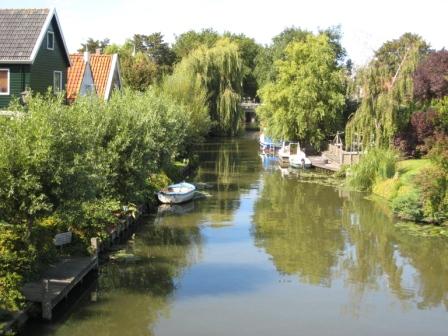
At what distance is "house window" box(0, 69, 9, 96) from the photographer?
3052 cm

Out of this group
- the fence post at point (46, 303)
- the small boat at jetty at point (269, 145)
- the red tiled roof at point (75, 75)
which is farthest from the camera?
the small boat at jetty at point (269, 145)

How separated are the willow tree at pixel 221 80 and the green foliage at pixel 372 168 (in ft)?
91.2

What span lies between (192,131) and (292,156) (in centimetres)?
907

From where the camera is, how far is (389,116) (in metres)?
37.3

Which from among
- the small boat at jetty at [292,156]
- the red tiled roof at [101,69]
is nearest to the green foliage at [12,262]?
the red tiled roof at [101,69]

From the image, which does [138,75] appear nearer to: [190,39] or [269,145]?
[269,145]

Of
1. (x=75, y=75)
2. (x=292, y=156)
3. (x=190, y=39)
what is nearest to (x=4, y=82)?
Answer: (x=75, y=75)

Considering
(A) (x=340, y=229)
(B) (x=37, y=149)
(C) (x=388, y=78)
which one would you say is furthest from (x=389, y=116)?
(B) (x=37, y=149)

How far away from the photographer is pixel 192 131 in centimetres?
4681

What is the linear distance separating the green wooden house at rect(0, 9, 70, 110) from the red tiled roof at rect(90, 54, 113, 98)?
11.5 m

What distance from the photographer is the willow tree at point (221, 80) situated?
63719 millimetres

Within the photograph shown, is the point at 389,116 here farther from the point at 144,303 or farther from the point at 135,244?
the point at 144,303

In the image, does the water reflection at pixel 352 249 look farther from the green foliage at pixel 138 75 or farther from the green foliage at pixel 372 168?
the green foliage at pixel 138 75

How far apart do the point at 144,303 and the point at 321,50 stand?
129ft
